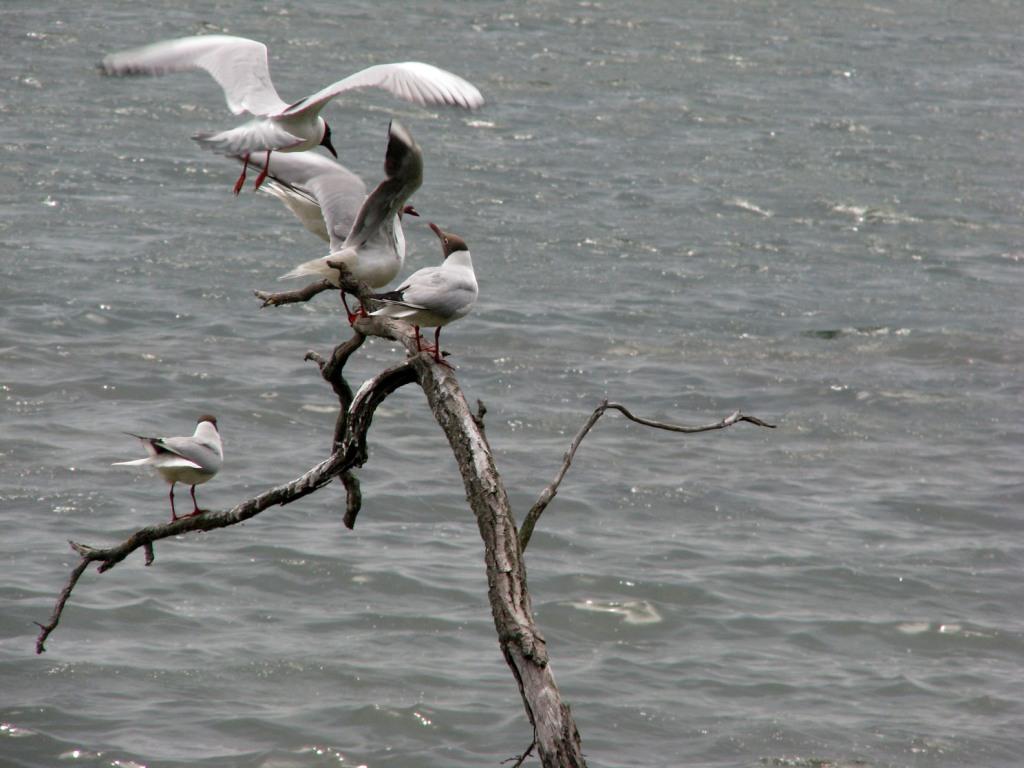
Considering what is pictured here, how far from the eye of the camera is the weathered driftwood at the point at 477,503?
469 centimetres

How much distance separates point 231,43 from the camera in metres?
8.16

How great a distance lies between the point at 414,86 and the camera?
6.98 m

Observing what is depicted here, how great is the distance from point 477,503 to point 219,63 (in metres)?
3.74

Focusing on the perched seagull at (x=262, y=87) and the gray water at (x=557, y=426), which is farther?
the gray water at (x=557, y=426)

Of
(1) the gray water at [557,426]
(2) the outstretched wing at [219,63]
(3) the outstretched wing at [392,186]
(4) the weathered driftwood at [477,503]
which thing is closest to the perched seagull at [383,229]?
(3) the outstretched wing at [392,186]

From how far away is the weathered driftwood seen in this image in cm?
469

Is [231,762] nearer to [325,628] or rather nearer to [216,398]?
[325,628]

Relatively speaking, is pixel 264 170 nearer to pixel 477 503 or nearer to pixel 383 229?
pixel 383 229

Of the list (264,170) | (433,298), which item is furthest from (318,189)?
(433,298)

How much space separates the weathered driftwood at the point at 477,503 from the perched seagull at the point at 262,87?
1076 millimetres

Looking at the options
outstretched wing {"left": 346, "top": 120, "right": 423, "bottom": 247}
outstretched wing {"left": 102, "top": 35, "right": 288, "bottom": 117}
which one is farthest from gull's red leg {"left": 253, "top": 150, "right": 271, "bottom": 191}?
outstretched wing {"left": 346, "top": 120, "right": 423, "bottom": 247}

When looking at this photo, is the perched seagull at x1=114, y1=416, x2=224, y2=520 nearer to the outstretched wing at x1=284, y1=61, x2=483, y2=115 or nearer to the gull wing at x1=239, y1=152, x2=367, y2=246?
the gull wing at x1=239, y1=152, x2=367, y2=246

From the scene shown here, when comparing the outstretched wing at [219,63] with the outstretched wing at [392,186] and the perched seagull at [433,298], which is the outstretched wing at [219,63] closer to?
the outstretched wing at [392,186]

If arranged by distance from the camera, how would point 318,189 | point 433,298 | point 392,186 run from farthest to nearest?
point 318,189 → point 392,186 → point 433,298
